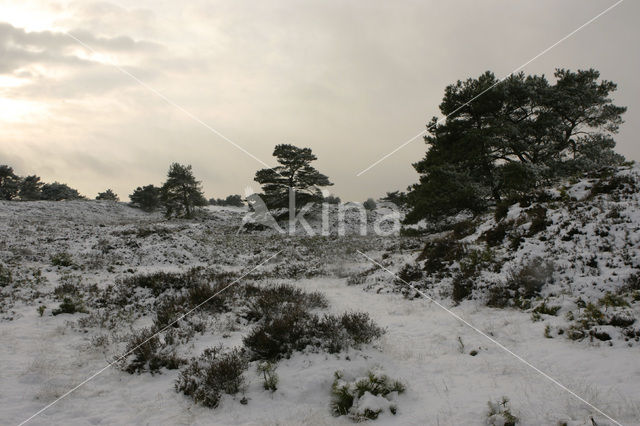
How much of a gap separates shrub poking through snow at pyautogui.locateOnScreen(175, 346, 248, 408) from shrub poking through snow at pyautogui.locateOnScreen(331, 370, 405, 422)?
1489 mm

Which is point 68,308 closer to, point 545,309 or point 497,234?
point 545,309

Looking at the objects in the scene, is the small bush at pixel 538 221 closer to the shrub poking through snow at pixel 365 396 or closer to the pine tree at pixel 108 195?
the shrub poking through snow at pixel 365 396

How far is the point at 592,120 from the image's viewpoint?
18.8 m

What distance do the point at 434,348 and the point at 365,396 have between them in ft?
8.42

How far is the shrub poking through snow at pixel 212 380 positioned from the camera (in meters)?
4.59

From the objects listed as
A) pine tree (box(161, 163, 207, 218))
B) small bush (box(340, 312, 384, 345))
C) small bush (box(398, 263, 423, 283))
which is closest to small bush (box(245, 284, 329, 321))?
small bush (box(340, 312, 384, 345))

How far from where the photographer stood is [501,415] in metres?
3.66

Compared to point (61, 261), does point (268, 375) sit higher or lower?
lower

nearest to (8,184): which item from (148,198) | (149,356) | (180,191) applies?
(148,198)

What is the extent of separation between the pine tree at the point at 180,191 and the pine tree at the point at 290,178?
10.2m

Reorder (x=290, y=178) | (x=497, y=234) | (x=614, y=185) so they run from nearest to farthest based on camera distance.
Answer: (x=614, y=185)
(x=497, y=234)
(x=290, y=178)

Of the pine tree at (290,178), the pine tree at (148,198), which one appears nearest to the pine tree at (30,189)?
the pine tree at (148,198)

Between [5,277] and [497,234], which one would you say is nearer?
[5,277]

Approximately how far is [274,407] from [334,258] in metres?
14.7
